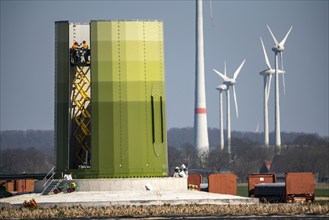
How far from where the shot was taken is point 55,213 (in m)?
68.0

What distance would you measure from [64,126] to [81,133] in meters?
1.35

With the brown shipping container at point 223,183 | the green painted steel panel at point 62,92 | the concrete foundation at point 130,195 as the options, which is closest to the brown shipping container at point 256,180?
the brown shipping container at point 223,183

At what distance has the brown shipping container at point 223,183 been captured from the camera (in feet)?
315

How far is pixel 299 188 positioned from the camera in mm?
92562

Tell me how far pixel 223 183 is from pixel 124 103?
1813cm

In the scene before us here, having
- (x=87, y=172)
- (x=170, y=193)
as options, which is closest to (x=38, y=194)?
(x=87, y=172)

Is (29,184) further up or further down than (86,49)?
further down

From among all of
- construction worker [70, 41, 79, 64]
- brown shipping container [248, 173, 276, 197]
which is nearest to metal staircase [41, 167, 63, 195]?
construction worker [70, 41, 79, 64]

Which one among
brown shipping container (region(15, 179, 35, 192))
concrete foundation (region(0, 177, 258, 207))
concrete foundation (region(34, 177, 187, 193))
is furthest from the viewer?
brown shipping container (region(15, 179, 35, 192))

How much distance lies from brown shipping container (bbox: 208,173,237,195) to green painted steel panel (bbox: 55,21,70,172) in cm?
1559

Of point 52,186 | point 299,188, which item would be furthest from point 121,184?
point 299,188

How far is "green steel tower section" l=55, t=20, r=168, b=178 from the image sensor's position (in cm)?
8175

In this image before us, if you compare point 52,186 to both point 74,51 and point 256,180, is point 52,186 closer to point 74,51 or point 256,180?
point 74,51

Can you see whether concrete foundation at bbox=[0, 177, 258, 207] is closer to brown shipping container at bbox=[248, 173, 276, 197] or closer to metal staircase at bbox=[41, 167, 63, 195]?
metal staircase at bbox=[41, 167, 63, 195]
